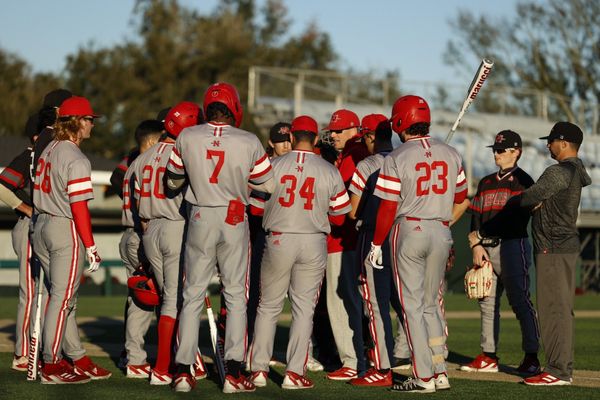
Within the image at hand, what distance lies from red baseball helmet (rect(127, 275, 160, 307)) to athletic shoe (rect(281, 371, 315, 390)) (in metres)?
1.33

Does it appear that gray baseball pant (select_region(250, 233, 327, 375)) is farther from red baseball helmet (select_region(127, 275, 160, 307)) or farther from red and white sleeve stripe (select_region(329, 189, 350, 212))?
red baseball helmet (select_region(127, 275, 160, 307))

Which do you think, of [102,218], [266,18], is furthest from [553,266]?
[266,18]

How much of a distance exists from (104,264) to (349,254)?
16758mm

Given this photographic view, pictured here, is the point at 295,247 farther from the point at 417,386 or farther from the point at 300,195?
the point at 417,386

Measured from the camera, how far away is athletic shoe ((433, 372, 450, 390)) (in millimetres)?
8345

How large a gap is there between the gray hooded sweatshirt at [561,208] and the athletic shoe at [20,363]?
181 inches

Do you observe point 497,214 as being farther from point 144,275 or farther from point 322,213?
point 144,275

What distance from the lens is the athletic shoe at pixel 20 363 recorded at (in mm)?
9634

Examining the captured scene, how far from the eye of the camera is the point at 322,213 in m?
8.73

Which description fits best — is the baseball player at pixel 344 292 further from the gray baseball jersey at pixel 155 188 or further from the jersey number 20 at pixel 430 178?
the gray baseball jersey at pixel 155 188

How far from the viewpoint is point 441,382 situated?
8.36 meters

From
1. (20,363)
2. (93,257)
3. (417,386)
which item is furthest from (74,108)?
(417,386)

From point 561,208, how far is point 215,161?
2.84 m

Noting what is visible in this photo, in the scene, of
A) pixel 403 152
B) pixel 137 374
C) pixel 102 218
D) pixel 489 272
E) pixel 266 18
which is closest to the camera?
pixel 403 152
